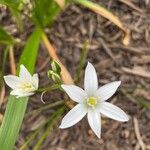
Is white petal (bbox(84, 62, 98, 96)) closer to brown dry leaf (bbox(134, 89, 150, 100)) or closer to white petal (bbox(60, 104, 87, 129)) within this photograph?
white petal (bbox(60, 104, 87, 129))

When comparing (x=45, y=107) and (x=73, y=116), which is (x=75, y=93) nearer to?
(x=73, y=116)

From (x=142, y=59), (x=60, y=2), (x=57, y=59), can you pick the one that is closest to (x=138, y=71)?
(x=142, y=59)

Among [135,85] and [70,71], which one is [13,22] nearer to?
[70,71]

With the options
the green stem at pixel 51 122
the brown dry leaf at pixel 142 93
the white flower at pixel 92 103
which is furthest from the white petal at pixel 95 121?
the brown dry leaf at pixel 142 93

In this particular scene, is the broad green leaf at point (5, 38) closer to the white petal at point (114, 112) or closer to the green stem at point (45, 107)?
the green stem at point (45, 107)

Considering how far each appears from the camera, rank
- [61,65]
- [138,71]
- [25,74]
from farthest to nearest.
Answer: [138,71] → [61,65] → [25,74]

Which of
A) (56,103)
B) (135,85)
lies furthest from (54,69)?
(135,85)
